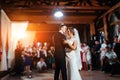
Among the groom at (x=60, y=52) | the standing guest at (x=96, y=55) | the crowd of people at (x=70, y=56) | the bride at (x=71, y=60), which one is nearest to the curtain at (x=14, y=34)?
the crowd of people at (x=70, y=56)

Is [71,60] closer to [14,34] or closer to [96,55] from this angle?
[96,55]

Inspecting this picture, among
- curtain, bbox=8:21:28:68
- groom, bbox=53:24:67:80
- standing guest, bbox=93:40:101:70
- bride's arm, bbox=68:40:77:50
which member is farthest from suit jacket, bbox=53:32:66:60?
standing guest, bbox=93:40:101:70

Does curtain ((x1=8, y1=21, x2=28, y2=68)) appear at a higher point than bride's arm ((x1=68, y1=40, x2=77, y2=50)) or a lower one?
higher

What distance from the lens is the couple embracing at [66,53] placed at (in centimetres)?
533

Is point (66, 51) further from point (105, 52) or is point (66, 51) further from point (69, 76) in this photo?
point (105, 52)

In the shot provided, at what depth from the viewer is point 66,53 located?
561 cm

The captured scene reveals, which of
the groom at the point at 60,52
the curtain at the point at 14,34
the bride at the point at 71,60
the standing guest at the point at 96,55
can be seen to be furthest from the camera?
the standing guest at the point at 96,55

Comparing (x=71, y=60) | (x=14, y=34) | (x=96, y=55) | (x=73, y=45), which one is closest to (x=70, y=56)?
(x=71, y=60)

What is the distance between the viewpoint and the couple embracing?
5328mm

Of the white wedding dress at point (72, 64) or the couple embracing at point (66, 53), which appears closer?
the couple embracing at point (66, 53)

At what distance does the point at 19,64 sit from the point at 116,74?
4324mm

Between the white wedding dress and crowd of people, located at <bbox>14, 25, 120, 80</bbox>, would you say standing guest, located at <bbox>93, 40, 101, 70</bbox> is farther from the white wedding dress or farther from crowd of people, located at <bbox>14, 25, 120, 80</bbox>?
the white wedding dress

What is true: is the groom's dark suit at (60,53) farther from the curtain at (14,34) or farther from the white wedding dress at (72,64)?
the curtain at (14,34)

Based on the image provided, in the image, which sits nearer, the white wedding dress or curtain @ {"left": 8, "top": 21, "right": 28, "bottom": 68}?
the white wedding dress
